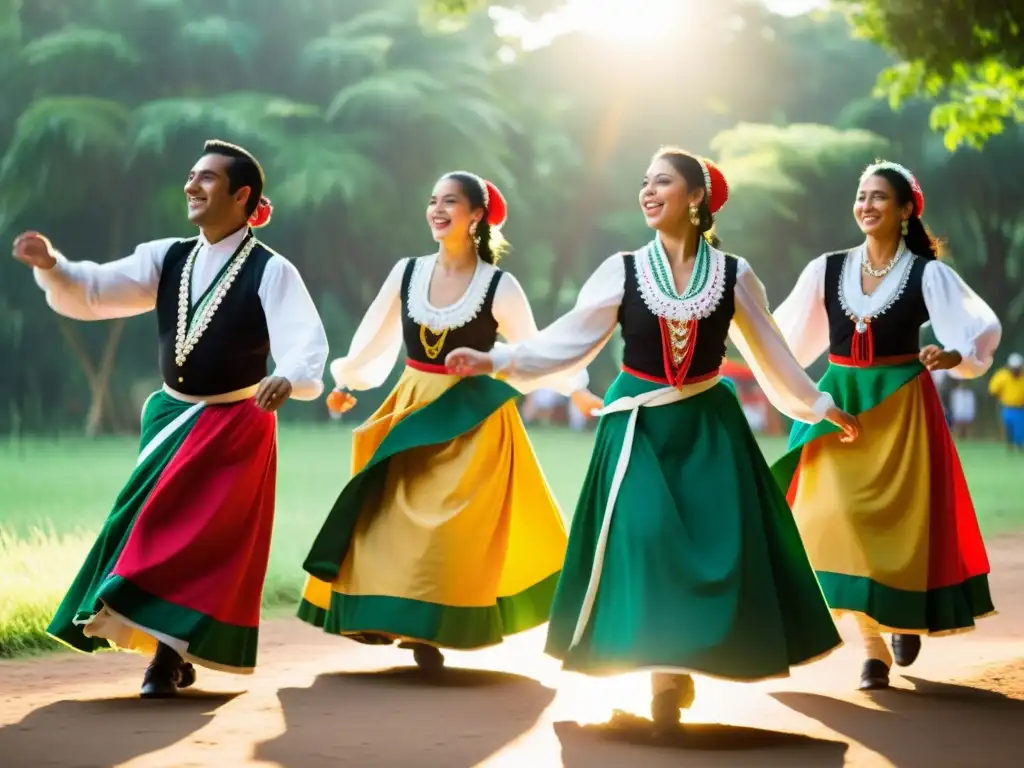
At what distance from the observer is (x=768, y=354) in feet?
18.1

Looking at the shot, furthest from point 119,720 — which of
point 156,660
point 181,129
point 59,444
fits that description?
point 181,129

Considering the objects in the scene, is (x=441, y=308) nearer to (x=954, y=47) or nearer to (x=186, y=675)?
(x=186, y=675)

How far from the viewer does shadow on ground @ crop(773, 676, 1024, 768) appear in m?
4.84

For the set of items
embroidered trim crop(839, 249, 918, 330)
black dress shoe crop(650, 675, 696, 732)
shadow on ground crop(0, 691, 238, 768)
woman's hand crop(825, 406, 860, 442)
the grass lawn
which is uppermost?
embroidered trim crop(839, 249, 918, 330)

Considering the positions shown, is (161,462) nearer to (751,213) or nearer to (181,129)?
(181,129)

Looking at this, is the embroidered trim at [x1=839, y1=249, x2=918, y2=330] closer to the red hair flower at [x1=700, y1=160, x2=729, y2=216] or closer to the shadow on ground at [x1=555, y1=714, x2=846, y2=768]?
the red hair flower at [x1=700, y1=160, x2=729, y2=216]

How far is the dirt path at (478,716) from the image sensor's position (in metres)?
4.74

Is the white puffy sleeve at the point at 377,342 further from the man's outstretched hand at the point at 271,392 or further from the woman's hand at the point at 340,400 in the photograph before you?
the man's outstretched hand at the point at 271,392

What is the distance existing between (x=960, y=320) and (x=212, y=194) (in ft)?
9.50

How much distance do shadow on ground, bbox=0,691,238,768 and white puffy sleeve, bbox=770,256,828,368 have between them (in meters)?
2.68

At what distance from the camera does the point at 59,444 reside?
944 inches

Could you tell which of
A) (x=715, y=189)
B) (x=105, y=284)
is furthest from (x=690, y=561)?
(x=105, y=284)

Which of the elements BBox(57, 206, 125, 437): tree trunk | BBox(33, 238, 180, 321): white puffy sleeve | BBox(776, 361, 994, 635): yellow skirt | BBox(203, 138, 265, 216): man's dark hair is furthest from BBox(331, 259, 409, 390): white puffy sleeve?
BBox(57, 206, 125, 437): tree trunk

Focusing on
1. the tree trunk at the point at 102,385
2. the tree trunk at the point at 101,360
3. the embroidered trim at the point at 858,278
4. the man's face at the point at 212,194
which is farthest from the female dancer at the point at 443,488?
the tree trunk at the point at 102,385
